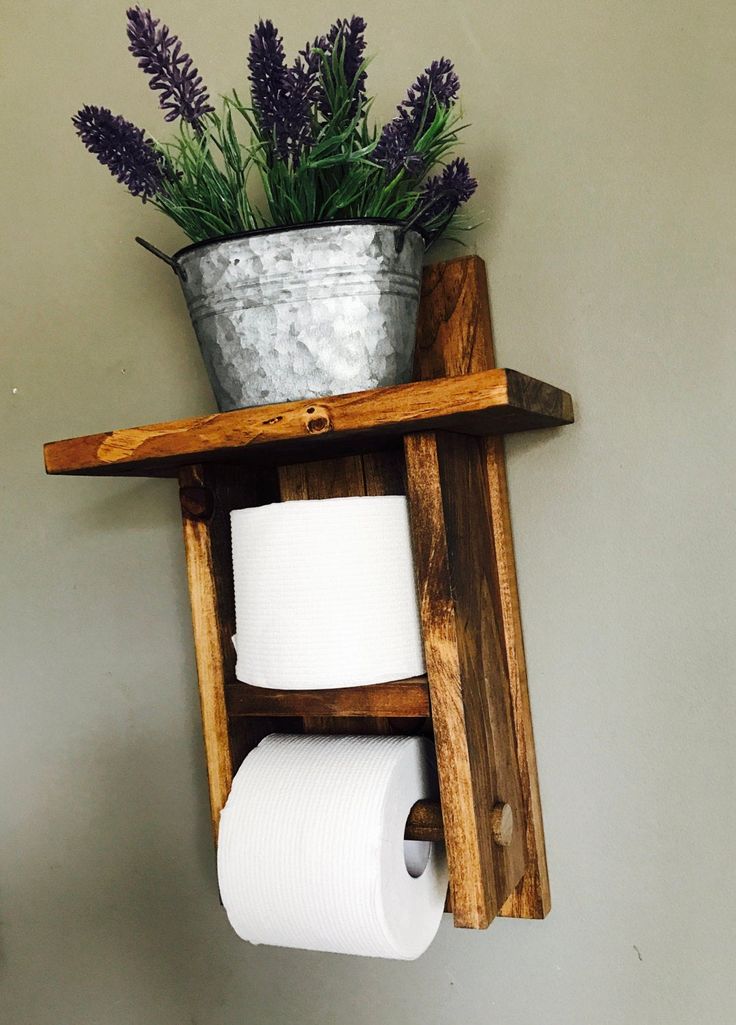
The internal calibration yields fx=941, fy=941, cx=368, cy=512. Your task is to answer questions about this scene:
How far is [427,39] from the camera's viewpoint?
73 centimetres

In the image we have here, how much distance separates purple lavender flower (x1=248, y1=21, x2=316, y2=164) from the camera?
22.1 inches

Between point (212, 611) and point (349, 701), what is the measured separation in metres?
0.14

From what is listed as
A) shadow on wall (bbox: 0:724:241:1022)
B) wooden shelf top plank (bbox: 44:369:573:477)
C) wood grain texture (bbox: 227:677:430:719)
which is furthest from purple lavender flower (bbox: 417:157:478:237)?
shadow on wall (bbox: 0:724:241:1022)

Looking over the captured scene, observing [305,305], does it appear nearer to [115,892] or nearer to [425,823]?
[425,823]

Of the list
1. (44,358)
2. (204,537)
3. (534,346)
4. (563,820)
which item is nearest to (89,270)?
(44,358)

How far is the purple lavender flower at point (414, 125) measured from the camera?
592 mm

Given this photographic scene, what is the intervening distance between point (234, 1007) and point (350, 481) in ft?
1.62

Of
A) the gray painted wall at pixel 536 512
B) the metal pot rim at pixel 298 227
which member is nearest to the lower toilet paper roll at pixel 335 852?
the gray painted wall at pixel 536 512

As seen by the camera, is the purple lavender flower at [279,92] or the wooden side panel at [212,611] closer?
the purple lavender flower at [279,92]

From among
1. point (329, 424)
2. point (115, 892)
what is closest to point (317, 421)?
point (329, 424)

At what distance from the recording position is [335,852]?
61 centimetres

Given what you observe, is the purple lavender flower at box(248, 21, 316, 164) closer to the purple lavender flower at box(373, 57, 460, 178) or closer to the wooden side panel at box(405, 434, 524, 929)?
the purple lavender flower at box(373, 57, 460, 178)

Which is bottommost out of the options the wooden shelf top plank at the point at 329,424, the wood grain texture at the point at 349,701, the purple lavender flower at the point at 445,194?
the wood grain texture at the point at 349,701

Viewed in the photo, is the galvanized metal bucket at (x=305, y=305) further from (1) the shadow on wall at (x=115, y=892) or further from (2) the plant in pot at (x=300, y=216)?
(1) the shadow on wall at (x=115, y=892)
